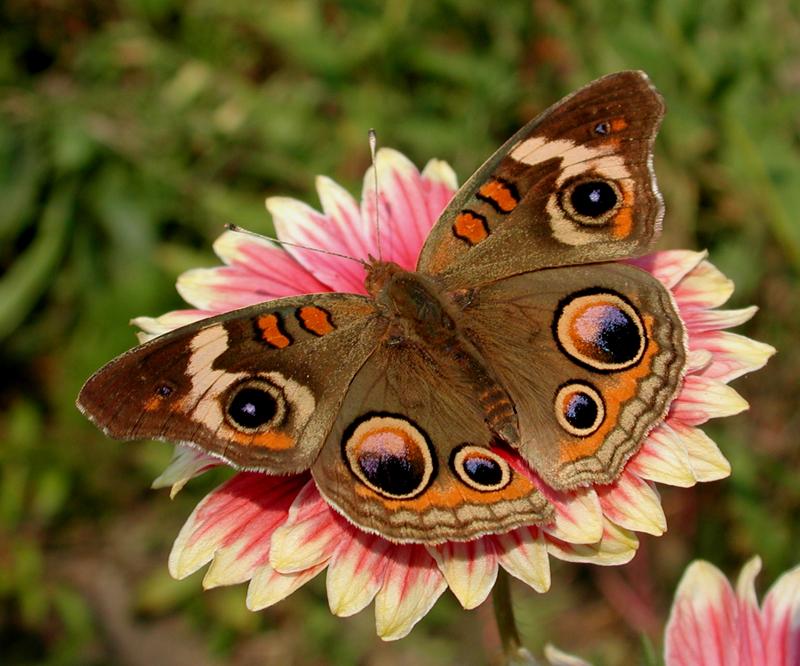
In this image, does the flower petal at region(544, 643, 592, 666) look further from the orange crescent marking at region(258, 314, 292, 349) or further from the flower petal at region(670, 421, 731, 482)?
the orange crescent marking at region(258, 314, 292, 349)

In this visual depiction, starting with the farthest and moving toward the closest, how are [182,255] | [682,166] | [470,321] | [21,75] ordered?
[21,75] < [182,255] < [682,166] < [470,321]

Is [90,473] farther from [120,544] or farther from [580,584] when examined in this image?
[580,584]

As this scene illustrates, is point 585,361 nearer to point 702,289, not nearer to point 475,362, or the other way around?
point 475,362

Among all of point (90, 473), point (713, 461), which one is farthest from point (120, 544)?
point (713, 461)

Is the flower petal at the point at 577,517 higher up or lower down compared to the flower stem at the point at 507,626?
higher up

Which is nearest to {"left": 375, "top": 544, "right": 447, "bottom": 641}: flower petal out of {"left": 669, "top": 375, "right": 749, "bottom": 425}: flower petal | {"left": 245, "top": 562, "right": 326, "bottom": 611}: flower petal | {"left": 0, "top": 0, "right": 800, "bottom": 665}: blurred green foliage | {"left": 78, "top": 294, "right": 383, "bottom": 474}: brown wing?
{"left": 245, "top": 562, "right": 326, "bottom": 611}: flower petal

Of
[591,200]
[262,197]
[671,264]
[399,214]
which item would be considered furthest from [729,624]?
[262,197]

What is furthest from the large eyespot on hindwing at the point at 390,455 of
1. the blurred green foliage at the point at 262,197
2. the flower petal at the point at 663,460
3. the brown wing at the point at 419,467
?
the blurred green foliage at the point at 262,197

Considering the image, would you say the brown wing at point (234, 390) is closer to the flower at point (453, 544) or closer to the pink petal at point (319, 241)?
the flower at point (453, 544)
